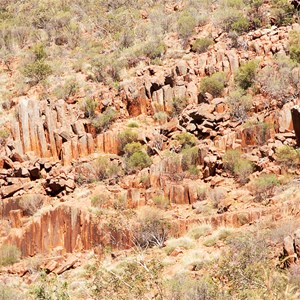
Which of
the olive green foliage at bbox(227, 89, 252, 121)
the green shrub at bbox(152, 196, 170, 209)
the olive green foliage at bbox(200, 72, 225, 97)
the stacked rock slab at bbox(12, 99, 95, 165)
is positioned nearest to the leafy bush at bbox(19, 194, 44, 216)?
the stacked rock slab at bbox(12, 99, 95, 165)

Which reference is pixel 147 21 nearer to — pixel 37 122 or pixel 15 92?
pixel 15 92

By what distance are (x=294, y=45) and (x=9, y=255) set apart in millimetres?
16989

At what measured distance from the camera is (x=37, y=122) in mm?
26203

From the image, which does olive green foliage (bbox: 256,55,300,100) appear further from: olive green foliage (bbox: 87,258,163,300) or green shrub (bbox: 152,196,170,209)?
olive green foliage (bbox: 87,258,163,300)

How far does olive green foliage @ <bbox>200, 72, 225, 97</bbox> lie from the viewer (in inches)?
999

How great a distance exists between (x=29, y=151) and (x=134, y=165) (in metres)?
6.10

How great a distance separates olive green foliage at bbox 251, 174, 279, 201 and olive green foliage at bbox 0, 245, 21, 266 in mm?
8970

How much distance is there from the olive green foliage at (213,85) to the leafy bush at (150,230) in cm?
984

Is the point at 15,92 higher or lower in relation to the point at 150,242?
higher

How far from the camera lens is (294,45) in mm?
25719

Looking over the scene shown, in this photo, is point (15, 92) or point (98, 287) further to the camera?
point (15, 92)

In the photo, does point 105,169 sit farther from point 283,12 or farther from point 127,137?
point 283,12

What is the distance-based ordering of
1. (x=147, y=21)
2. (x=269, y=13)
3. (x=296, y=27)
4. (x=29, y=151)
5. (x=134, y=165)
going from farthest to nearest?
1. (x=147, y=21)
2. (x=269, y=13)
3. (x=296, y=27)
4. (x=29, y=151)
5. (x=134, y=165)

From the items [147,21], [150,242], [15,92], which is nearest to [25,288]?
[150,242]
